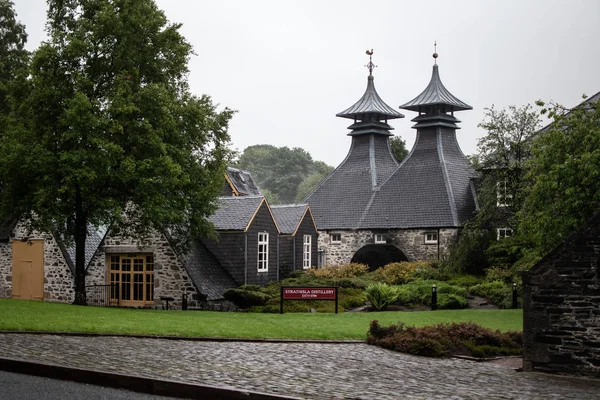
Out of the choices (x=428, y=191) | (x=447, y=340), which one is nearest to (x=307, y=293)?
(x=447, y=340)

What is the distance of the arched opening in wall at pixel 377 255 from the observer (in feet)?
156

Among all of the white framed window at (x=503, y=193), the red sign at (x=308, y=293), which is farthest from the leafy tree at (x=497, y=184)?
the red sign at (x=308, y=293)

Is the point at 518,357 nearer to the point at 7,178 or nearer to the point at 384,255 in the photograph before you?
the point at 7,178

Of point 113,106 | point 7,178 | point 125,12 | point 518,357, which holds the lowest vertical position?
point 518,357

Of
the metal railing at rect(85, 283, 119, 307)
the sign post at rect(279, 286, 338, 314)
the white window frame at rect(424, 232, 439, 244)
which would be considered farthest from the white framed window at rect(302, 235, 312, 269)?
the sign post at rect(279, 286, 338, 314)

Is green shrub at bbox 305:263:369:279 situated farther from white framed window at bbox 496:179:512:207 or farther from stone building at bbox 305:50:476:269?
white framed window at bbox 496:179:512:207

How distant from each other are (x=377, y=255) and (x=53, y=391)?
3777cm

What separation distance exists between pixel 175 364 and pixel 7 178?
16.4 metres

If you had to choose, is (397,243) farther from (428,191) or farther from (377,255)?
(428,191)

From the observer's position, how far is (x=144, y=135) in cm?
2847

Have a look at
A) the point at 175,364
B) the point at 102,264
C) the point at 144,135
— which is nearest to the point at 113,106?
the point at 144,135

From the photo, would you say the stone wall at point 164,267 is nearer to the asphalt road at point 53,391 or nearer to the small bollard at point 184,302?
the small bollard at point 184,302

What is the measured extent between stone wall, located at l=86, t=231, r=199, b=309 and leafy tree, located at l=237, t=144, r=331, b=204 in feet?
256

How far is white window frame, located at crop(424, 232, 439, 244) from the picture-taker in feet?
154
